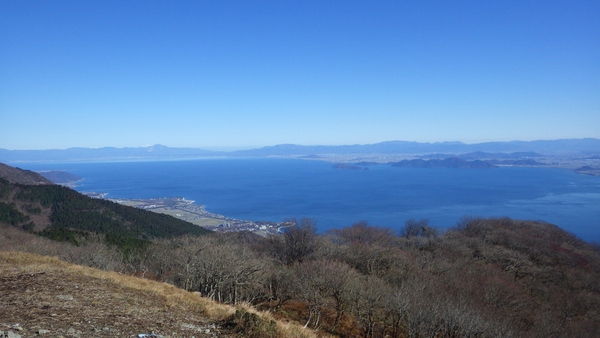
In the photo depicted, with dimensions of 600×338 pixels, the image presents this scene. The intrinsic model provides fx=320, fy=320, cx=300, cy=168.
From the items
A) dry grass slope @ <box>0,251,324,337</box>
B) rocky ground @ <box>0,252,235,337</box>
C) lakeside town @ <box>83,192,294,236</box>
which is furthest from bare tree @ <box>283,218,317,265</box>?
lakeside town @ <box>83,192,294,236</box>

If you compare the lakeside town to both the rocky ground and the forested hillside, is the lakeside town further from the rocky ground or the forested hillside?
the rocky ground

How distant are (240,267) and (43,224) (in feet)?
172

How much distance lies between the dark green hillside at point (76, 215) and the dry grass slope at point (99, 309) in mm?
41579

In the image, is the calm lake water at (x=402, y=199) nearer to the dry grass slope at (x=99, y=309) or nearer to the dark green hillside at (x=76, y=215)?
the dark green hillside at (x=76, y=215)

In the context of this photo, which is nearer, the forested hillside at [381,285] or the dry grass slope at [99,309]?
the dry grass slope at [99,309]

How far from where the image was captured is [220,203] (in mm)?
97250

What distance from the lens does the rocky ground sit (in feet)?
20.5

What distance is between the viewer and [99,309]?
7.49 meters

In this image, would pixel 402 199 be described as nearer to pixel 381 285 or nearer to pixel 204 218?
pixel 204 218

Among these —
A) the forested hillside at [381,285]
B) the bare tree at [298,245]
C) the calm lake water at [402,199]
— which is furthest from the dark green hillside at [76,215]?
the forested hillside at [381,285]

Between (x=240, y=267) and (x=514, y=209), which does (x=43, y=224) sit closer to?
(x=240, y=267)

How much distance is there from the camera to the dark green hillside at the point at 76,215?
167 feet

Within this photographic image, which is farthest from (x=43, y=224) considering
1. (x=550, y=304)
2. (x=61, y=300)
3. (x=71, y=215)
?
(x=550, y=304)

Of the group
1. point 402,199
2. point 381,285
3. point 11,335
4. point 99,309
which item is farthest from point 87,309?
point 402,199
